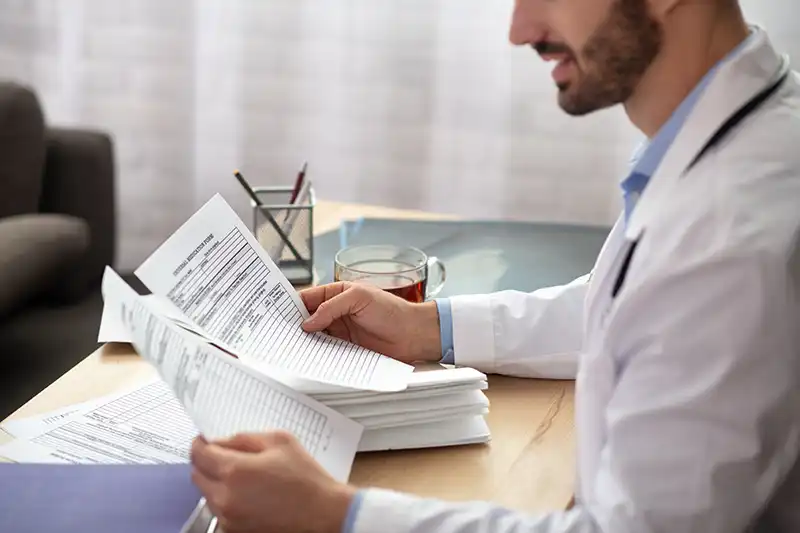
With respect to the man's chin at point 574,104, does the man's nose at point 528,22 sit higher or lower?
higher

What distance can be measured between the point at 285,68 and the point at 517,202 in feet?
2.03

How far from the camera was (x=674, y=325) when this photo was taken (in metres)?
0.73

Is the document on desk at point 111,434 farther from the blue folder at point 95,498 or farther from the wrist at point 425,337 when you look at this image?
the wrist at point 425,337

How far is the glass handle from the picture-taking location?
51.7 inches

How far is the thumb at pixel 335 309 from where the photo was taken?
1.05 metres

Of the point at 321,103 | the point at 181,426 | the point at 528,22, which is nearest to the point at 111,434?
the point at 181,426

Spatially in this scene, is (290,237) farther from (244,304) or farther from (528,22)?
(528,22)

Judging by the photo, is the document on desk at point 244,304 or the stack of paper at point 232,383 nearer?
the stack of paper at point 232,383

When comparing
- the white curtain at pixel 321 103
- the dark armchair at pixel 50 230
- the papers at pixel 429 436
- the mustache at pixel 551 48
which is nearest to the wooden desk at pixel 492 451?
the papers at pixel 429 436

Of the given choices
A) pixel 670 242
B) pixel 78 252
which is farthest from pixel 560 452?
pixel 78 252

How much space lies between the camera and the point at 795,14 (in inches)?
71.0

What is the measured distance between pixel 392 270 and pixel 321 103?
102 cm

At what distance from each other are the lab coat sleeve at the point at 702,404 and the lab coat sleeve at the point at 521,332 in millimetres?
342

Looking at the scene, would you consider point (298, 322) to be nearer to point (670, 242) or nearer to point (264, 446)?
point (264, 446)
